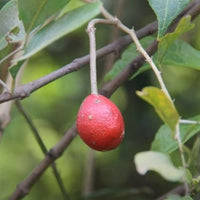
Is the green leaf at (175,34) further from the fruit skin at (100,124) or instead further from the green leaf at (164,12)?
the fruit skin at (100,124)

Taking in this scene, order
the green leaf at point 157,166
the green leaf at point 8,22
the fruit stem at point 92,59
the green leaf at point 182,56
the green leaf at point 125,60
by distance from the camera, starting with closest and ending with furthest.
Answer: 1. the green leaf at point 157,166
2. the fruit stem at point 92,59
3. the green leaf at point 8,22
4. the green leaf at point 182,56
5. the green leaf at point 125,60

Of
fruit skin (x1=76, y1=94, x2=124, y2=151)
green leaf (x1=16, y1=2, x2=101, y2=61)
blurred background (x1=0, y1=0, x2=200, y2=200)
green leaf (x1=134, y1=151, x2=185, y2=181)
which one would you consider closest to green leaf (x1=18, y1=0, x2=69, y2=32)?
green leaf (x1=16, y1=2, x2=101, y2=61)

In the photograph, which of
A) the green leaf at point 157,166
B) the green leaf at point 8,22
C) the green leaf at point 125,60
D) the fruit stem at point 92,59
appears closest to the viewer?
the green leaf at point 157,166

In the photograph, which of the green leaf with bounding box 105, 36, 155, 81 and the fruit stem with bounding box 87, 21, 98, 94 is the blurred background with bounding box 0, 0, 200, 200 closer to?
the green leaf with bounding box 105, 36, 155, 81

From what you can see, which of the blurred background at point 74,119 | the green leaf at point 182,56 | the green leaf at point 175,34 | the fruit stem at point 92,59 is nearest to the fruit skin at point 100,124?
the fruit stem at point 92,59

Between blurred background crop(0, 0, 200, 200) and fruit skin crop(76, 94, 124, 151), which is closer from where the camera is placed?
fruit skin crop(76, 94, 124, 151)

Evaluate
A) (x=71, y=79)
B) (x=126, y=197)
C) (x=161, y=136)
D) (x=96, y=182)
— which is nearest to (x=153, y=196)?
(x=126, y=197)
